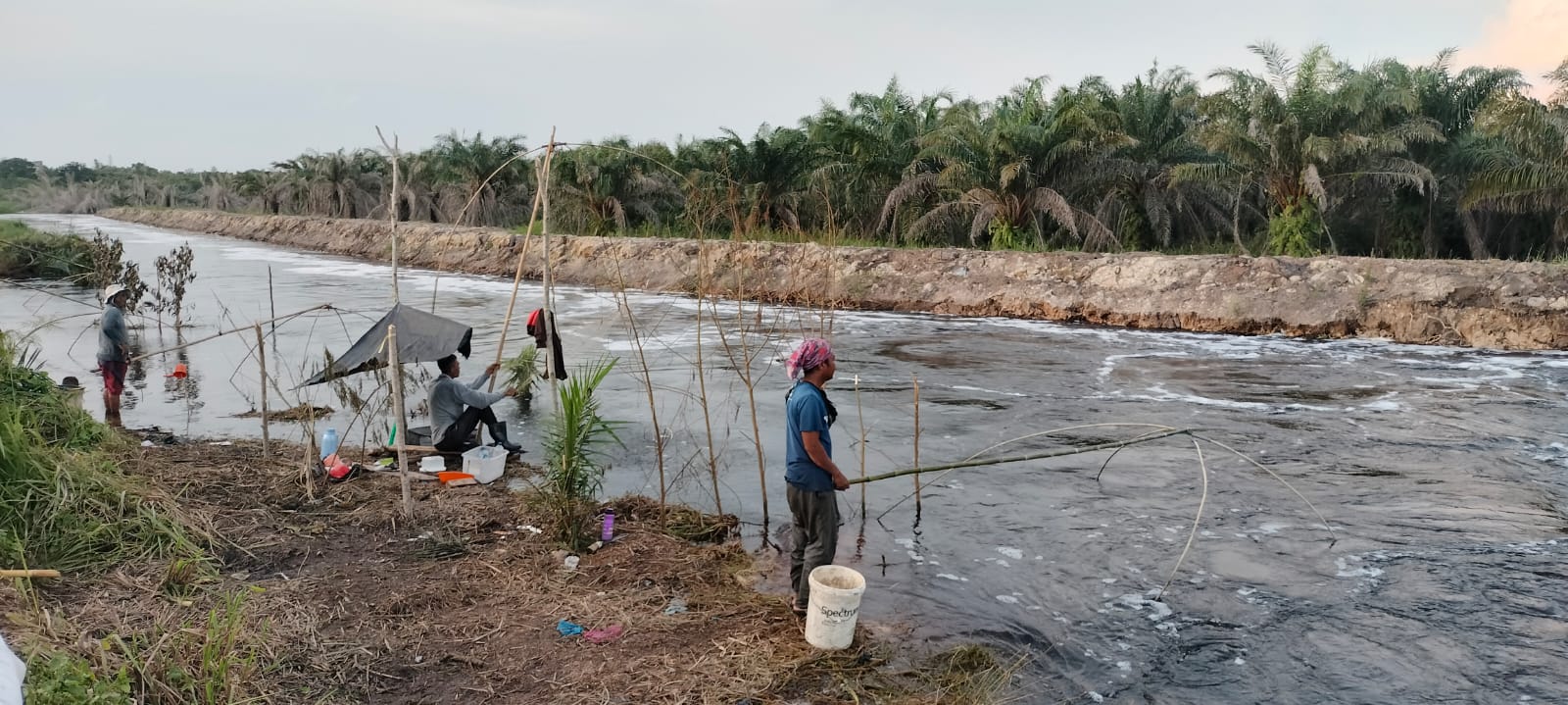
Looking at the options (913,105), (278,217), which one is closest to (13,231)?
(278,217)

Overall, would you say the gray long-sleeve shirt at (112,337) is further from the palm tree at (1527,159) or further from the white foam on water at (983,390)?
the palm tree at (1527,159)

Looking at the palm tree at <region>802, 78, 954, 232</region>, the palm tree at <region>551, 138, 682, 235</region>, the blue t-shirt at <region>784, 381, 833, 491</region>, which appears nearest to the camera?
the blue t-shirt at <region>784, 381, 833, 491</region>

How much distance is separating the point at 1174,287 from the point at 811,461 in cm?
1589

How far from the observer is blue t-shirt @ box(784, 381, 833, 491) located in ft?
16.2

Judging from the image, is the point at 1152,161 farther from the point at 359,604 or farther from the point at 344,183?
the point at 344,183

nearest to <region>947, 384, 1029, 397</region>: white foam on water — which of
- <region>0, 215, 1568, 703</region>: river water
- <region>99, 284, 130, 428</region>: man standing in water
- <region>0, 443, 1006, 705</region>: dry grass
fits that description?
<region>0, 215, 1568, 703</region>: river water

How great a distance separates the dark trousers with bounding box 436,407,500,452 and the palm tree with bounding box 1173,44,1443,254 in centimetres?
1619

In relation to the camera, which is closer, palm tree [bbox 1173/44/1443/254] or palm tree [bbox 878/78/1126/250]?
palm tree [bbox 1173/44/1443/254]

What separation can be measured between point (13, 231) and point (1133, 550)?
34151mm

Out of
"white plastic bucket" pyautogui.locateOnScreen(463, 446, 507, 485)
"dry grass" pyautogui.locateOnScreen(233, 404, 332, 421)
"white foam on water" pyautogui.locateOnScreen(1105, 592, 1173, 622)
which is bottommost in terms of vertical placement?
"dry grass" pyautogui.locateOnScreen(233, 404, 332, 421)

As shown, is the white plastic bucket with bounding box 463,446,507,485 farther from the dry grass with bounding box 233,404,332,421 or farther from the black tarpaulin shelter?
the dry grass with bounding box 233,404,332,421

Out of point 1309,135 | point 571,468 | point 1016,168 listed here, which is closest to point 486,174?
point 1016,168

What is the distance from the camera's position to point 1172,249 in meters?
23.3

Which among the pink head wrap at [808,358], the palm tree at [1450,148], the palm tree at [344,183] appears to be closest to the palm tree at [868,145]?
the palm tree at [1450,148]
